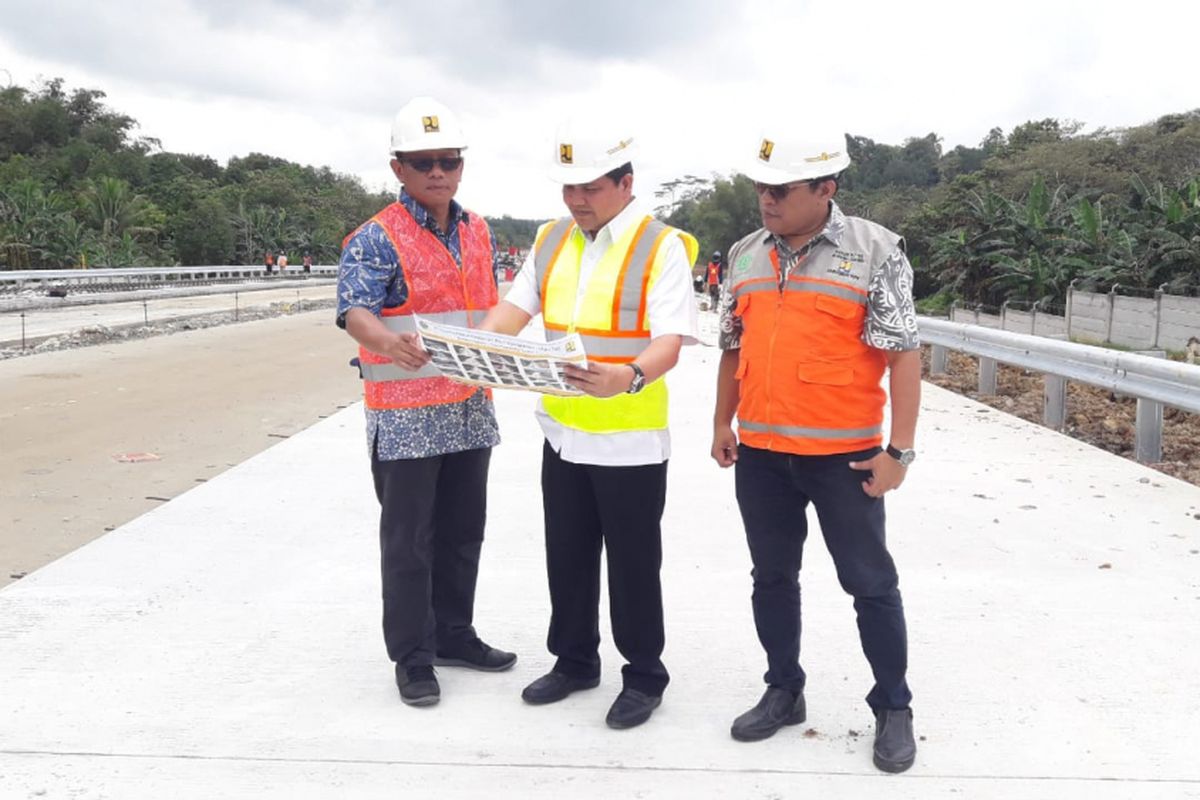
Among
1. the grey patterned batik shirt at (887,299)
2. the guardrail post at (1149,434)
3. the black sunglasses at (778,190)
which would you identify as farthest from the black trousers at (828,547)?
the guardrail post at (1149,434)

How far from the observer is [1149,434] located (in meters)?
7.66

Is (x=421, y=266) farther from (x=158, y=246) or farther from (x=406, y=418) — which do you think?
(x=158, y=246)

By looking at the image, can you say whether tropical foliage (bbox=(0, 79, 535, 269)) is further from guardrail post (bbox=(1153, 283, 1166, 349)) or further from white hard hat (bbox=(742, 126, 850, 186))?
white hard hat (bbox=(742, 126, 850, 186))

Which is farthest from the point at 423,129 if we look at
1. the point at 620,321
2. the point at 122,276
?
the point at 122,276

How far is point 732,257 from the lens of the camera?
3779 mm

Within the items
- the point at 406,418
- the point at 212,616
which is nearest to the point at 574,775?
the point at 406,418

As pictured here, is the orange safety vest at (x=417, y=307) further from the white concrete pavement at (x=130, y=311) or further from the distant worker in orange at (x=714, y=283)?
the distant worker in orange at (x=714, y=283)

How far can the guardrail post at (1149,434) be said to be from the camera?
25.1 feet

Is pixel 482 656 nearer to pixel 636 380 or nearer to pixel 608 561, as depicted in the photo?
pixel 608 561

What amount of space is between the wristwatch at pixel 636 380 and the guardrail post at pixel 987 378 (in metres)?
8.56

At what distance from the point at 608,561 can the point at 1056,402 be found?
649 centimetres

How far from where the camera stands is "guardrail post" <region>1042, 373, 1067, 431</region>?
905cm

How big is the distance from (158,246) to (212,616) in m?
58.2

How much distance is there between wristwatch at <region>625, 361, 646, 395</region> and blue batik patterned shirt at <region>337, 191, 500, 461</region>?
805 millimetres
